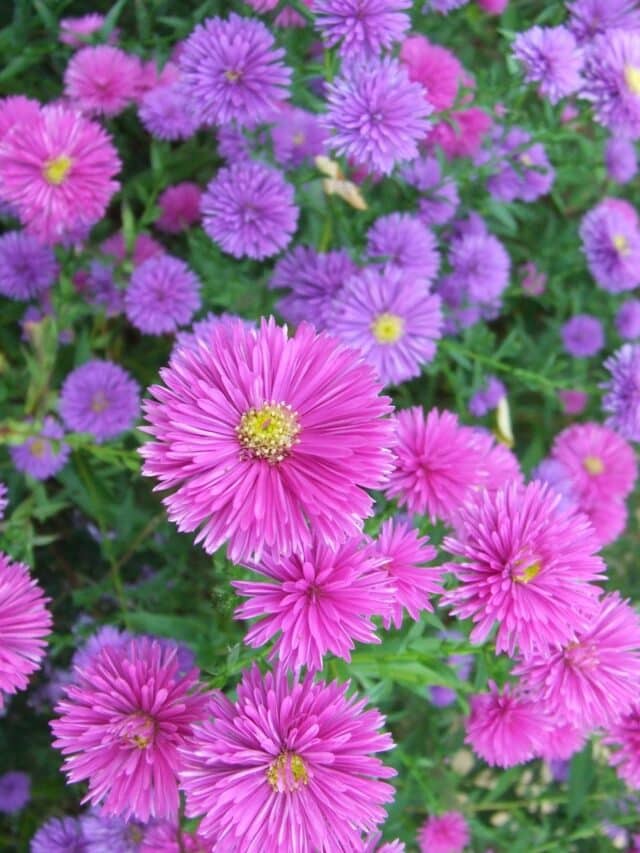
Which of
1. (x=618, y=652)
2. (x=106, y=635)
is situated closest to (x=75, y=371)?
(x=106, y=635)

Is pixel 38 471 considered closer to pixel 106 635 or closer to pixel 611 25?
pixel 106 635

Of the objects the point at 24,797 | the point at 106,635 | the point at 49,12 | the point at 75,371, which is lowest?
the point at 24,797

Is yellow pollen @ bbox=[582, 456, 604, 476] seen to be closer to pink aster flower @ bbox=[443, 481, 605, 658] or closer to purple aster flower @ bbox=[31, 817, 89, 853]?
pink aster flower @ bbox=[443, 481, 605, 658]

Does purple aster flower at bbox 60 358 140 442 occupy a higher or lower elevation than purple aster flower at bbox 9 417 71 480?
higher

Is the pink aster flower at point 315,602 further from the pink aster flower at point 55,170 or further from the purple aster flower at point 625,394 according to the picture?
the purple aster flower at point 625,394

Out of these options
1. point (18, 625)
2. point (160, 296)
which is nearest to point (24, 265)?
point (160, 296)

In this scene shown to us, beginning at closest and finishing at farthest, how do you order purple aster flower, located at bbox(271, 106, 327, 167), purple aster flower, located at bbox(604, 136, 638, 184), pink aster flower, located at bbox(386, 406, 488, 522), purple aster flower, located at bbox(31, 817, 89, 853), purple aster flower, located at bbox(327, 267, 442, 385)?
pink aster flower, located at bbox(386, 406, 488, 522) → purple aster flower, located at bbox(31, 817, 89, 853) → purple aster flower, located at bbox(327, 267, 442, 385) → purple aster flower, located at bbox(271, 106, 327, 167) → purple aster flower, located at bbox(604, 136, 638, 184)

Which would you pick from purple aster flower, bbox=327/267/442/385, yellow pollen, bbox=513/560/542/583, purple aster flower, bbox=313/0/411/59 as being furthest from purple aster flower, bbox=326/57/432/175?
yellow pollen, bbox=513/560/542/583
